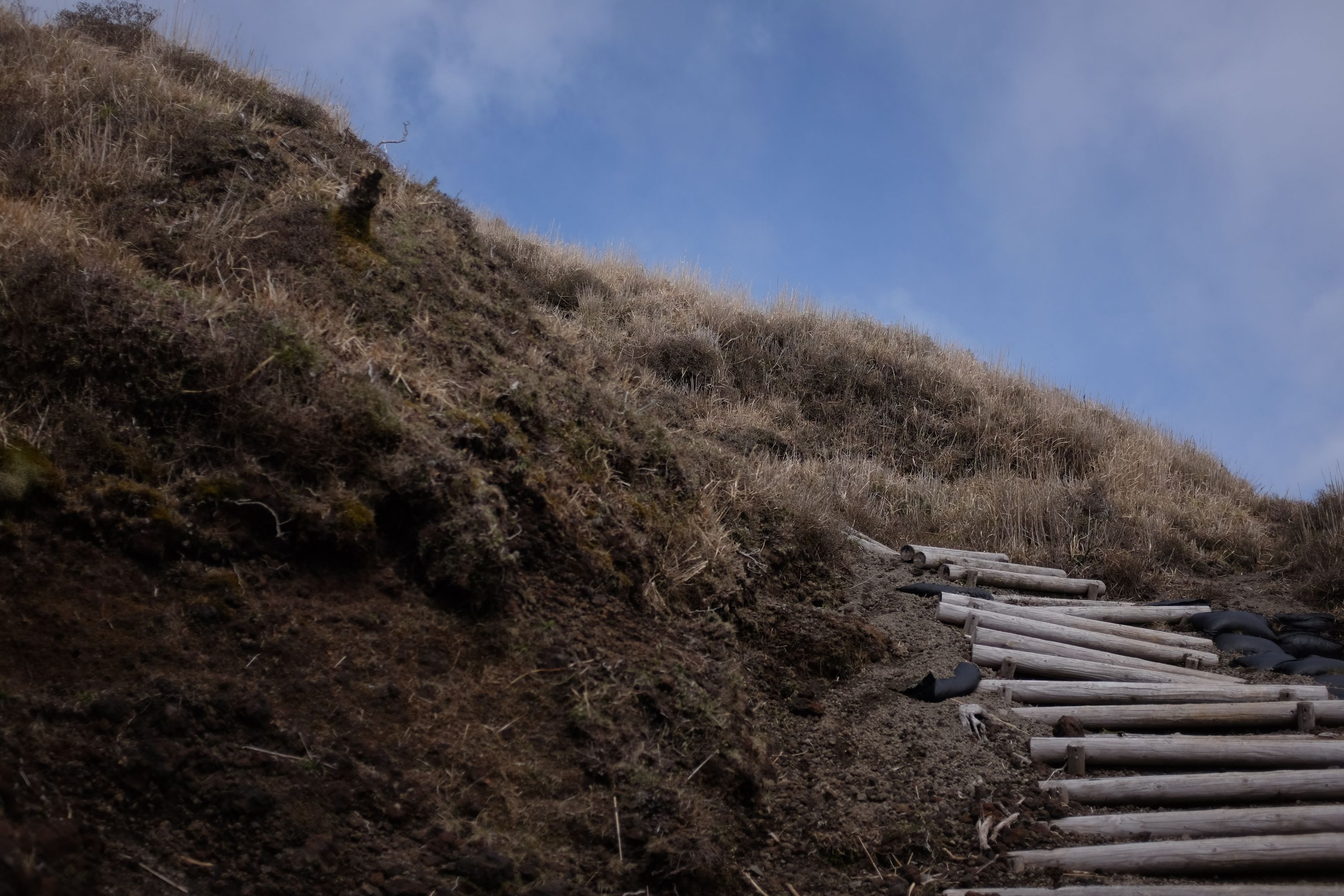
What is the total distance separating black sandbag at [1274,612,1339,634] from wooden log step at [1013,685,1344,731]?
121 inches

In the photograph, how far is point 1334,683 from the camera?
22.8ft

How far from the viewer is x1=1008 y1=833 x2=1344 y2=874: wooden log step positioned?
448cm

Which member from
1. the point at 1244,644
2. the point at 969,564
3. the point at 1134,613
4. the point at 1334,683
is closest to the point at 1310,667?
the point at 1334,683

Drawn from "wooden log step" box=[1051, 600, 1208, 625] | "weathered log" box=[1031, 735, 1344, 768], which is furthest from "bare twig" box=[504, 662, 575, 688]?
"wooden log step" box=[1051, 600, 1208, 625]

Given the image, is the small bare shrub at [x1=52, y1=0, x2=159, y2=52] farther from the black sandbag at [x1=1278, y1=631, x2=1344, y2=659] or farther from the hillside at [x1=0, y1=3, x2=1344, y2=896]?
the black sandbag at [x1=1278, y1=631, x2=1344, y2=659]

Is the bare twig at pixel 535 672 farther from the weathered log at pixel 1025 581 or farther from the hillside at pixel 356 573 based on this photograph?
the weathered log at pixel 1025 581

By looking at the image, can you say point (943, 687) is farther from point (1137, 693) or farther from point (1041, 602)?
point (1041, 602)

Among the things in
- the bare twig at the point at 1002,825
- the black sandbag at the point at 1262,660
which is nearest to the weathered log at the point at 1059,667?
the black sandbag at the point at 1262,660

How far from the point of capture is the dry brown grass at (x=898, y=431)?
32.9 ft

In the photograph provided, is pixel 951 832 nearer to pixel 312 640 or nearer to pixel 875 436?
pixel 312 640

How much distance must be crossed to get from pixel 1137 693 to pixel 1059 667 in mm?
476

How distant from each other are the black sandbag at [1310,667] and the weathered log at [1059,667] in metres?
1.14

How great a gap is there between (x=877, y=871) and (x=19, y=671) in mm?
3580

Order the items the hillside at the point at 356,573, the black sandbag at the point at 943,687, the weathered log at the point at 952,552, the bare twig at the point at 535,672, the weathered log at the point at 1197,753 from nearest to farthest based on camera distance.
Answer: the hillside at the point at 356,573
the bare twig at the point at 535,672
the weathered log at the point at 1197,753
the black sandbag at the point at 943,687
the weathered log at the point at 952,552
